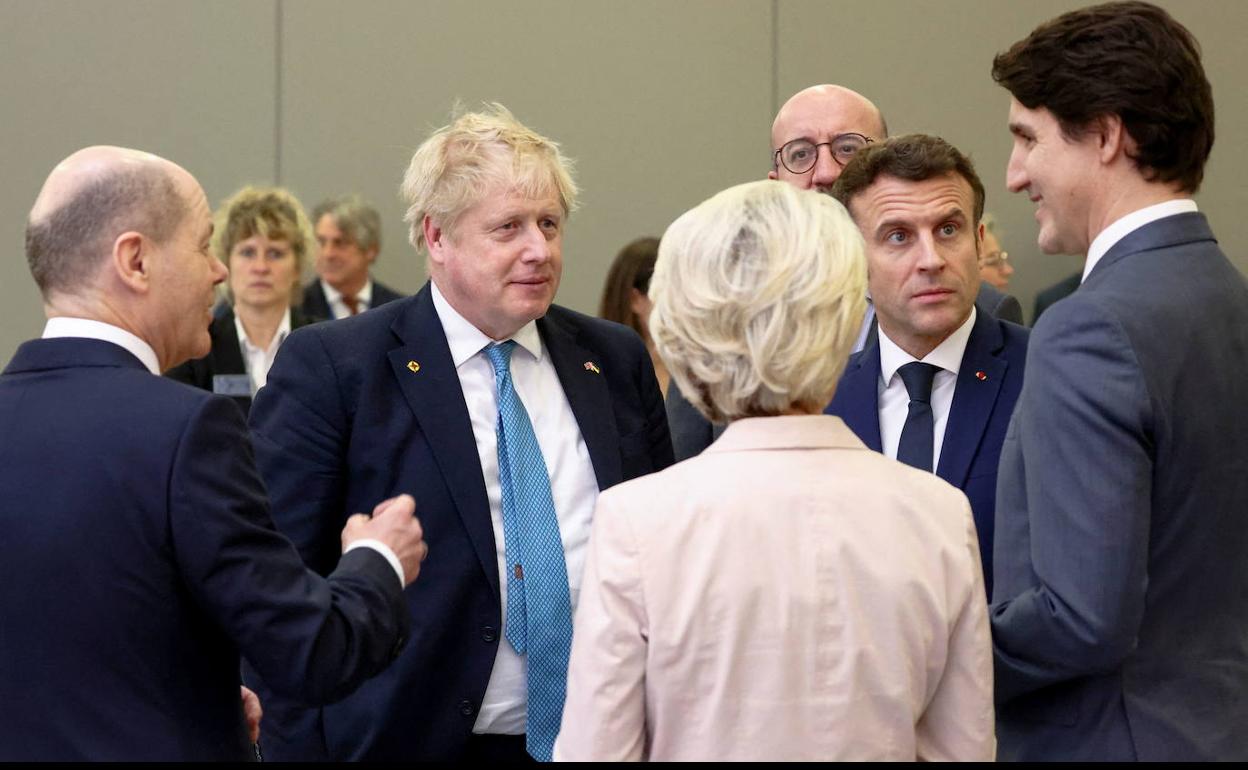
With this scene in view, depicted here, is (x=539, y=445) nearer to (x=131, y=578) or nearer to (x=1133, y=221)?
(x=131, y=578)

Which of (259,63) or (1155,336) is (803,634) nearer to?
(1155,336)

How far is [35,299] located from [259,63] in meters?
1.47

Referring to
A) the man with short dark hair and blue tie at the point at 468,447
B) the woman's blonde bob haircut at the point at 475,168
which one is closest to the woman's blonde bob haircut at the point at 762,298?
the man with short dark hair and blue tie at the point at 468,447

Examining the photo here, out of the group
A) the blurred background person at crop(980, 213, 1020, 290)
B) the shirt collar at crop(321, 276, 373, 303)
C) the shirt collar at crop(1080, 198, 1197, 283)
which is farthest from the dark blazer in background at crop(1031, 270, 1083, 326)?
the shirt collar at crop(1080, 198, 1197, 283)

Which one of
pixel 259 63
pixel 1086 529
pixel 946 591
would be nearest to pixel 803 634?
pixel 946 591

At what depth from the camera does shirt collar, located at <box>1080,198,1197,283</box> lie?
2092 mm

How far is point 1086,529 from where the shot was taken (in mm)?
1946

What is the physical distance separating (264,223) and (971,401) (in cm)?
376

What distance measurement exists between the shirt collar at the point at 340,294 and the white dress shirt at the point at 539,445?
4.29 meters

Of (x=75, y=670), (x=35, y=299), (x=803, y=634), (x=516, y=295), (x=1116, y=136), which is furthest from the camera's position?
(x=35, y=299)

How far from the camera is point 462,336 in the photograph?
8.86 feet

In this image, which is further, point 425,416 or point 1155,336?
point 425,416

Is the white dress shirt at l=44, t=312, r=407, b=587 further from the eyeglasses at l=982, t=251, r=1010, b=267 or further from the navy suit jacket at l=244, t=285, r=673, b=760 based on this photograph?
the eyeglasses at l=982, t=251, r=1010, b=267

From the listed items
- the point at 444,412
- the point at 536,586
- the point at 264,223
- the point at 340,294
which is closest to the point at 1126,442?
the point at 536,586
